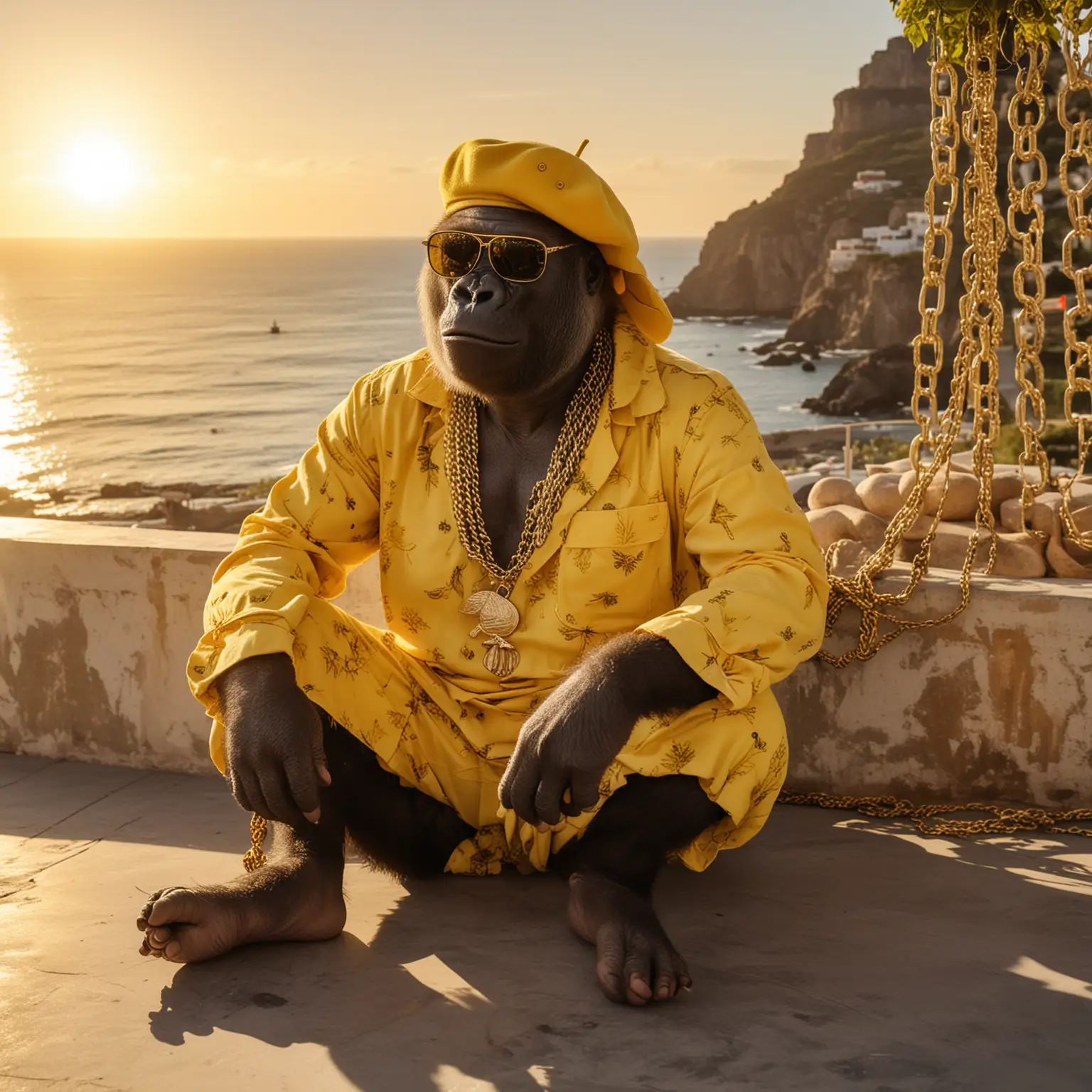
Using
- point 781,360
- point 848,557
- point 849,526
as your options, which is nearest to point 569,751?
point 848,557

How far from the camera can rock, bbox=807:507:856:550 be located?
13.4 ft

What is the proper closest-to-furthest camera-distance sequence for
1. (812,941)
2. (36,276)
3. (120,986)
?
1. (120,986)
2. (812,941)
3. (36,276)

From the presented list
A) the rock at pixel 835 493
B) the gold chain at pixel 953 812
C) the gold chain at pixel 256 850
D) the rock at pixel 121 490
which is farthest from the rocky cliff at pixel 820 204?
the gold chain at pixel 256 850

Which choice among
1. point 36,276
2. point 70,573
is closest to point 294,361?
point 36,276

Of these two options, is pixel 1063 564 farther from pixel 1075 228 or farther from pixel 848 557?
pixel 1075 228

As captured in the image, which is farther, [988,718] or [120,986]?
[988,718]

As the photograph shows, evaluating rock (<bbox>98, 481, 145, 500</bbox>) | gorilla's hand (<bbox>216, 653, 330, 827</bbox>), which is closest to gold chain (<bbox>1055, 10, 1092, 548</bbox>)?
gorilla's hand (<bbox>216, 653, 330, 827</bbox>)

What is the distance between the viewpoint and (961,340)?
367cm

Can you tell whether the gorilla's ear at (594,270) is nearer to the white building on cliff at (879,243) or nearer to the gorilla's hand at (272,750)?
the gorilla's hand at (272,750)

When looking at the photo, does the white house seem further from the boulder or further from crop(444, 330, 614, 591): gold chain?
crop(444, 330, 614, 591): gold chain

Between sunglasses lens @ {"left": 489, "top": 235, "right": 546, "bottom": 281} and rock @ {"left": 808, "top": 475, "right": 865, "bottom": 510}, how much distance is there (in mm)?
1822

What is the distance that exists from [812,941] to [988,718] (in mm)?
1022

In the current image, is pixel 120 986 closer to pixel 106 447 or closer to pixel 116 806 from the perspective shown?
pixel 116 806

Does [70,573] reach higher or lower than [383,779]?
higher
